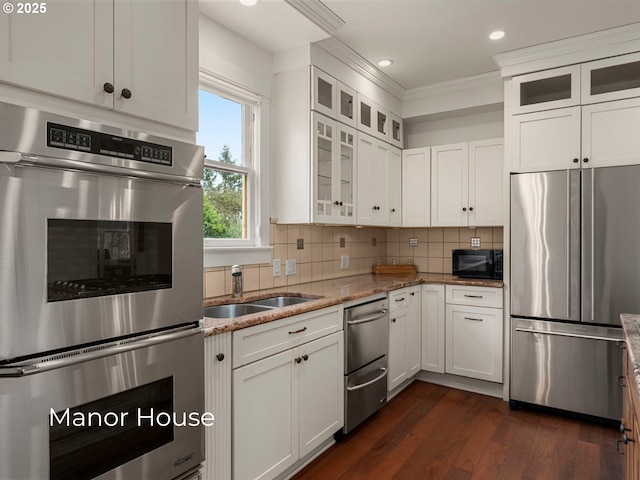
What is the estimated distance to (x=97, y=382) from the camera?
3.79 ft

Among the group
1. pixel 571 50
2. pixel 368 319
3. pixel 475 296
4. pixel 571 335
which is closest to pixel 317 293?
pixel 368 319

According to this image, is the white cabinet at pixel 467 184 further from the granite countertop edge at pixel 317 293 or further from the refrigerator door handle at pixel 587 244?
the refrigerator door handle at pixel 587 244

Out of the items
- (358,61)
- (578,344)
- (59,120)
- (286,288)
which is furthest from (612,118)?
(59,120)

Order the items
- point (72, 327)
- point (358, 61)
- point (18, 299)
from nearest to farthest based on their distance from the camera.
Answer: point (18, 299) < point (72, 327) < point (358, 61)

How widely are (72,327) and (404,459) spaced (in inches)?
79.3

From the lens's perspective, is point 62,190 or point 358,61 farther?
point 358,61

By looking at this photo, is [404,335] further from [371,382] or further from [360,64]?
[360,64]

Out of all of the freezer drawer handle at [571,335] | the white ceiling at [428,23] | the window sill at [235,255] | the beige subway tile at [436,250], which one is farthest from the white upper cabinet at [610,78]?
the window sill at [235,255]

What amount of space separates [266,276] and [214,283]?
48cm

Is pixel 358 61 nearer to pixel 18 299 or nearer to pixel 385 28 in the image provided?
pixel 385 28

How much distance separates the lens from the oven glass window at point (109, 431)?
109 cm

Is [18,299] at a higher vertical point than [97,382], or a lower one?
higher

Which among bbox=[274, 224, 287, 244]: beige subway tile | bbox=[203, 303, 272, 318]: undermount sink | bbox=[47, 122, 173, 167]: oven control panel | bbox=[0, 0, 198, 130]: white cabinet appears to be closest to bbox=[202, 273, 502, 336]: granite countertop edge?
bbox=[203, 303, 272, 318]: undermount sink

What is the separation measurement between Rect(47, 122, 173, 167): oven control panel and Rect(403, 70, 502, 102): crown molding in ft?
10.4
